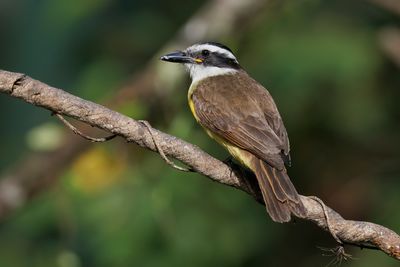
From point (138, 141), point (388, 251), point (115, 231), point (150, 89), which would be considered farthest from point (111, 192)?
point (388, 251)

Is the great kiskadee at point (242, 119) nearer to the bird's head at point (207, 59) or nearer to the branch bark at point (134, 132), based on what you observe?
the bird's head at point (207, 59)

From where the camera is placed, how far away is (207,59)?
18.8 ft

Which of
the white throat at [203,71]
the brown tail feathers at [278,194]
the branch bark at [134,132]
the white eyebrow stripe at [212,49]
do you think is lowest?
the white throat at [203,71]

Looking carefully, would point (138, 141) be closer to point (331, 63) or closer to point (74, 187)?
point (74, 187)

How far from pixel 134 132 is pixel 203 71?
6.36 feet

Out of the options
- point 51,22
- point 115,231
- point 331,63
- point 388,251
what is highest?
point 388,251

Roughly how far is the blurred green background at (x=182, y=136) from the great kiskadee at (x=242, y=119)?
0.37 metres

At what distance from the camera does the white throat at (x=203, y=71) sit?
561 cm

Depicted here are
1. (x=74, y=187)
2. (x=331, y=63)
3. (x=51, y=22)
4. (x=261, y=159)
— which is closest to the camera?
(x=261, y=159)

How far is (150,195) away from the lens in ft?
19.1

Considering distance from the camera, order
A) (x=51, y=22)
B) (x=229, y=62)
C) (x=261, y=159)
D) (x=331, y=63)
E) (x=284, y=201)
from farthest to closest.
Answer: (x=51, y=22) → (x=331, y=63) → (x=229, y=62) → (x=261, y=159) → (x=284, y=201)

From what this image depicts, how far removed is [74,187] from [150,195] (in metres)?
0.62

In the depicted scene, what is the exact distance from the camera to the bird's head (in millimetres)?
5664

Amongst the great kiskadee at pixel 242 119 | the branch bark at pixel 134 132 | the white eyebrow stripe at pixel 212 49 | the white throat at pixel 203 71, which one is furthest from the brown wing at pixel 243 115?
the branch bark at pixel 134 132
